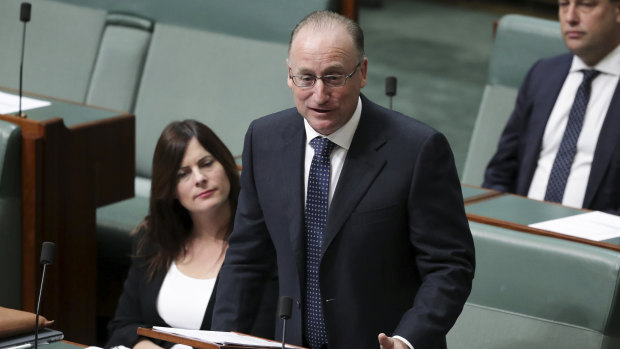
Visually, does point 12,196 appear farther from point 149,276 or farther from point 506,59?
point 506,59

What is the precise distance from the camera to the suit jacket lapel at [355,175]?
1.84m

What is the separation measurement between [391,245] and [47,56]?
2.74 m

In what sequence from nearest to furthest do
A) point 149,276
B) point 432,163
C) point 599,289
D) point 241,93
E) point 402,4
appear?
point 432,163 < point 599,289 < point 149,276 < point 241,93 < point 402,4

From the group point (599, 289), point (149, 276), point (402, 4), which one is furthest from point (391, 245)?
point (402, 4)

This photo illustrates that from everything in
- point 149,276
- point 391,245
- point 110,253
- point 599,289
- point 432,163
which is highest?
point 432,163

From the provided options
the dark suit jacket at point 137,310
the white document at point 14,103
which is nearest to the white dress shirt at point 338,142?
the dark suit jacket at point 137,310

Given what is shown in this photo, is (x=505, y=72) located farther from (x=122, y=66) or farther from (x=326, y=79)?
(x=326, y=79)

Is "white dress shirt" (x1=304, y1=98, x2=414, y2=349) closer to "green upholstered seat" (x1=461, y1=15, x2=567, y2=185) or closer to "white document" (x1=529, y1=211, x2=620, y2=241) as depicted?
"white document" (x1=529, y1=211, x2=620, y2=241)

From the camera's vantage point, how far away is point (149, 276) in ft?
8.72

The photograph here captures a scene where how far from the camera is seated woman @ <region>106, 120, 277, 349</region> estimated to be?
2.62m

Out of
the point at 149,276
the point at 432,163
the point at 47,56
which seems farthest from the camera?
the point at 47,56

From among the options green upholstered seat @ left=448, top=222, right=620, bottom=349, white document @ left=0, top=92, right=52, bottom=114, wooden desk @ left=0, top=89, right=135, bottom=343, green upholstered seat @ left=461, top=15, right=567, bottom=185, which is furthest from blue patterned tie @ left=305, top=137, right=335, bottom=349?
green upholstered seat @ left=461, top=15, right=567, bottom=185

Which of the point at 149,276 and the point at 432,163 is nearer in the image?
the point at 432,163

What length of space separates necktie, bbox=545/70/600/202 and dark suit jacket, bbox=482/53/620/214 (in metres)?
0.08
